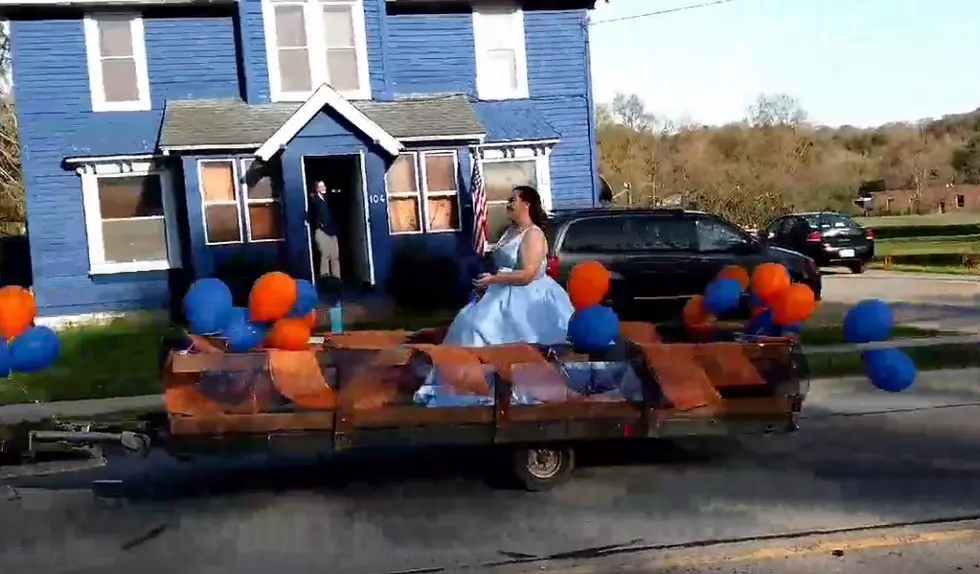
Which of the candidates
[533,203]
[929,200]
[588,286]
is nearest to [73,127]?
[533,203]

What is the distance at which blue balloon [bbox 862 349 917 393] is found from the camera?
22.2 feet

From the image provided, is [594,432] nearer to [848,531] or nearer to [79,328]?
[848,531]

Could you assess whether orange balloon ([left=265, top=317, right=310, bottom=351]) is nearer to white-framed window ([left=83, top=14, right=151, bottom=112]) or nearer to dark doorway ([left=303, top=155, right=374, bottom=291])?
dark doorway ([left=303, top=155, right=374, bottom=291])

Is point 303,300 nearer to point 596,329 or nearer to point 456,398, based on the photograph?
point 456,398

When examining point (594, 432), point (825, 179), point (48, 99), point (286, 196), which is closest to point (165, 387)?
point (594, 432)

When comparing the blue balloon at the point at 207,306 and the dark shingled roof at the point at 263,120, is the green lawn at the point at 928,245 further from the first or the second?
the blue balloon at the point at 207,306

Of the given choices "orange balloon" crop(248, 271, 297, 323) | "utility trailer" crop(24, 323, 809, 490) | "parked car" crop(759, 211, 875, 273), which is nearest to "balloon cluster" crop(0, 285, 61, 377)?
"utility trailer" crop(24, 323, 809, 490)

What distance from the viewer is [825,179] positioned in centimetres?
5694

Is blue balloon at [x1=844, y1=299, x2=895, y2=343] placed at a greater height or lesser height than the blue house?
lesser

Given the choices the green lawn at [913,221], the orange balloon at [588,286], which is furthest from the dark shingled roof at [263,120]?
the green lawn at [913,221]

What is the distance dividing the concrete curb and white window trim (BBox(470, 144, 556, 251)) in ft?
32.2

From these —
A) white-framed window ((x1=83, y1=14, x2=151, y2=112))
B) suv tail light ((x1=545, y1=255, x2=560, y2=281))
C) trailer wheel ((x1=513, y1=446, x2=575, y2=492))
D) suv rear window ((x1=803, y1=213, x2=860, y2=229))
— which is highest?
white-framed window ((x1=83, y1=14, x2=151, y2=112))

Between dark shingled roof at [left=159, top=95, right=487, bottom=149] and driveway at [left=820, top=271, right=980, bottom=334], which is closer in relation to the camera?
driveway at [left=820, top=271, right=980, bottom=334]

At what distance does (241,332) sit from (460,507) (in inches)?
72.3
